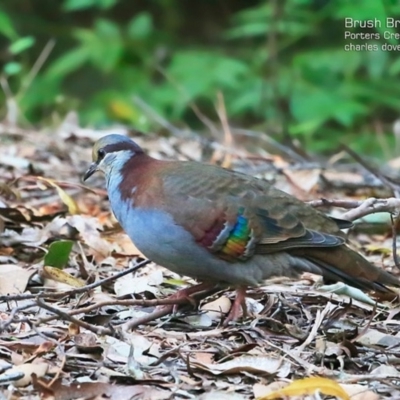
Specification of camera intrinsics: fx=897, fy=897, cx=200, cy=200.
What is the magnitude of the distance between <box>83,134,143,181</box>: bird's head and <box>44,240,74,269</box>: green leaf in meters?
0.33

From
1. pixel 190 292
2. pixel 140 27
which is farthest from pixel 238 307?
pixel 140 27

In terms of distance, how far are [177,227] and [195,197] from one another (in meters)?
0.14

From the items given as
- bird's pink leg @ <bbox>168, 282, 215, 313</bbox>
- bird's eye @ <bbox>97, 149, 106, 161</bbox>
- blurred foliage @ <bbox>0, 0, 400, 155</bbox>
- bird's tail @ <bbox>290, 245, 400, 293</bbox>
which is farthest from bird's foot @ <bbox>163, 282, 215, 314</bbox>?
blurred foliage @ <bbox>0, 0, 400, 155</bbox>

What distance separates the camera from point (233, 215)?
3184 mm

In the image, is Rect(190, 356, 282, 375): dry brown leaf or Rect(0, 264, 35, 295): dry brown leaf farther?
Rect(0, 264, 35, 295): dry brown leaf

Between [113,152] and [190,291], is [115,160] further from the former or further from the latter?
[190,291]

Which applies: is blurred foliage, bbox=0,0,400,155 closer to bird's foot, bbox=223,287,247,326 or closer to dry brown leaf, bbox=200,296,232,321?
dry brown leaf, bbox=200,296,232,321

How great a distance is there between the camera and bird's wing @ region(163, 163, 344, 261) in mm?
3139

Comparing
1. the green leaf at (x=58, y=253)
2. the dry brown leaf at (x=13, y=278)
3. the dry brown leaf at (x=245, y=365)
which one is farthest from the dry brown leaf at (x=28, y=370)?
the green leaf at (x=58, y=253)

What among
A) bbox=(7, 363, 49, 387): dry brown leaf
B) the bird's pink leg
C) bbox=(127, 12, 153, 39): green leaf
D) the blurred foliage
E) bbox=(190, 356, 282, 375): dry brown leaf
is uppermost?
Answer: bbox=(7, 363, 49, 387): dry brown leaf

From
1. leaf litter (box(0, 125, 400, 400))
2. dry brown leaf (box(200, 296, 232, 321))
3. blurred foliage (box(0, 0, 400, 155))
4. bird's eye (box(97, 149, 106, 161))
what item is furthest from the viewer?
blurred foliage (box(0, 0, 400, 155))

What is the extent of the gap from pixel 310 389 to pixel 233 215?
924 millimetres

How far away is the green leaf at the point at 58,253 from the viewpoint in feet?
11.7

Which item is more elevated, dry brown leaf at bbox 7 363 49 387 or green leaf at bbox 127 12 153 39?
dry brown leaf at bbox 7 363 49 387
